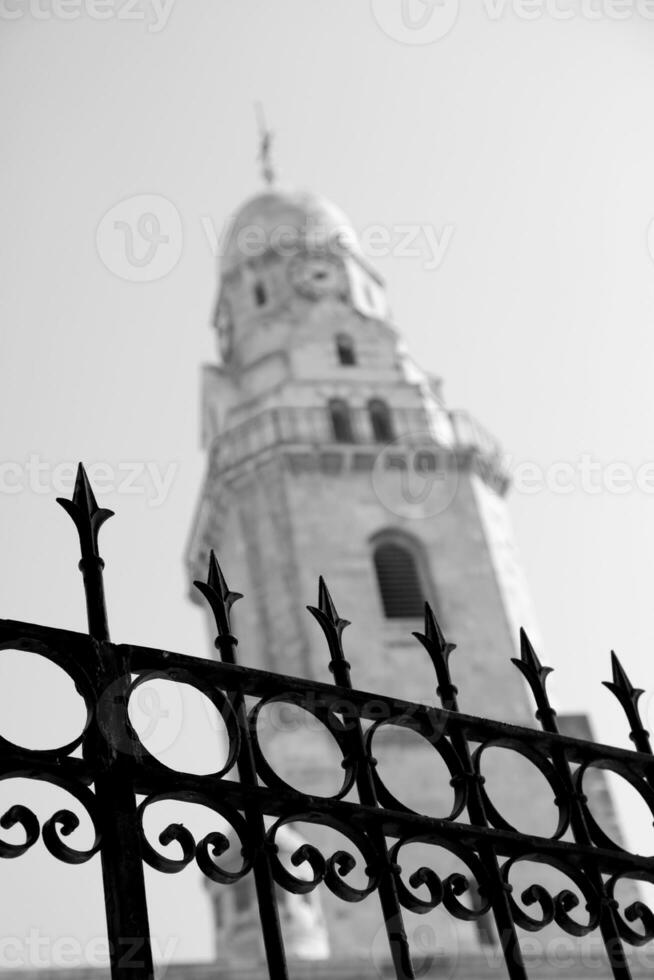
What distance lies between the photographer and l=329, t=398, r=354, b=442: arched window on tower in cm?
3216

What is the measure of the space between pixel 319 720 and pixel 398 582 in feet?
81.5

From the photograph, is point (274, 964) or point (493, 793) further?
point (493, 793)

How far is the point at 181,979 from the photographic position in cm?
1989

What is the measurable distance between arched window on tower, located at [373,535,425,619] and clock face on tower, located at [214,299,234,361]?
9060 mm

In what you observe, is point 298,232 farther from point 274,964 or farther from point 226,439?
point 274,964

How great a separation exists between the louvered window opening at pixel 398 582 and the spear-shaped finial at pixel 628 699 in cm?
2328

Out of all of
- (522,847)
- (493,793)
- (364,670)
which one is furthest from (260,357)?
(522,847)

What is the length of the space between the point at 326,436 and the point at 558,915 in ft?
88.6

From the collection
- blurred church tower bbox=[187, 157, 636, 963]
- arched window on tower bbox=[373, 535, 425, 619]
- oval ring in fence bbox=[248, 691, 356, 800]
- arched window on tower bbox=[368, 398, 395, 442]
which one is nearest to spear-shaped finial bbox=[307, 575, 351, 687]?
oval ring in fence bbox=[248, 691, 356, 800]

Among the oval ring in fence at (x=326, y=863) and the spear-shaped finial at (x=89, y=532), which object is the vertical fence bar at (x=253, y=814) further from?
the spear-shaped finial at (x=89, y=532)

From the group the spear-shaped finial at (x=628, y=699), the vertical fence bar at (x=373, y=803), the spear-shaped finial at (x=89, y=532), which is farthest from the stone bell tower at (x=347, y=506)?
the spear-shaped finial at (x=89, y=532)

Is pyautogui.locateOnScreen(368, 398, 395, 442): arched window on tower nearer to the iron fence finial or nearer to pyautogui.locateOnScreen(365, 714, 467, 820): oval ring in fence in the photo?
pyautogui.locateOnScreen(365, 714, 467, 820): oval ring in fence

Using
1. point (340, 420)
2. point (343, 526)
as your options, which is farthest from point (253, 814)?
point (340, 420)

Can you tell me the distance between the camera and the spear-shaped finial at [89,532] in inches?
180
